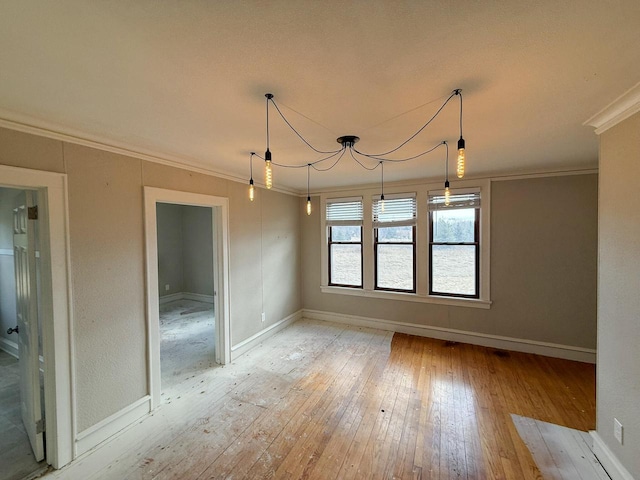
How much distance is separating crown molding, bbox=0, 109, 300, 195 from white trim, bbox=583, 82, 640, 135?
3658mm

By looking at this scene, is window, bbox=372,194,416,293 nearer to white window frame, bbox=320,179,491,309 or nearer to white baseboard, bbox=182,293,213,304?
white window frame, bbox=320,179,491,309

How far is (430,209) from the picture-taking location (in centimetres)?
431

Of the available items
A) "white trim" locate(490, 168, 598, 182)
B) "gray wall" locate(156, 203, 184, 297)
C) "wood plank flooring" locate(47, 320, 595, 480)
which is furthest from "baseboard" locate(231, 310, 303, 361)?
"white trim" locate(490, 168, 598, 182)

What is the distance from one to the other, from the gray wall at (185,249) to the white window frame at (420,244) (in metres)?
3.32

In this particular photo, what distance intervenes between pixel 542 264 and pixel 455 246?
1118mm

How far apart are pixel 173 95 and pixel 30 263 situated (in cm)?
181

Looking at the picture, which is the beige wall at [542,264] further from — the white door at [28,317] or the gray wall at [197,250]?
the gray wall at [197,250]

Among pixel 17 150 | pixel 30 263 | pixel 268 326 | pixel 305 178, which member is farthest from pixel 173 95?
pixel 268 326

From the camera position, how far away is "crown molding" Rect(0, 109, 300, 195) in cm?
182

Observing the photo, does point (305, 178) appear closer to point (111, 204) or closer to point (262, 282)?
point (262, 282)

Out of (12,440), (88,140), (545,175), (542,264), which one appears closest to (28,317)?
(12,440)

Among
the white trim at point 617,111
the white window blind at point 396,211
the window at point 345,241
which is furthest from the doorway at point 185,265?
the white trim at point 617,111

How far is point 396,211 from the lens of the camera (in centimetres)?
462

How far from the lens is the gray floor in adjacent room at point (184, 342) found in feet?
11.1
